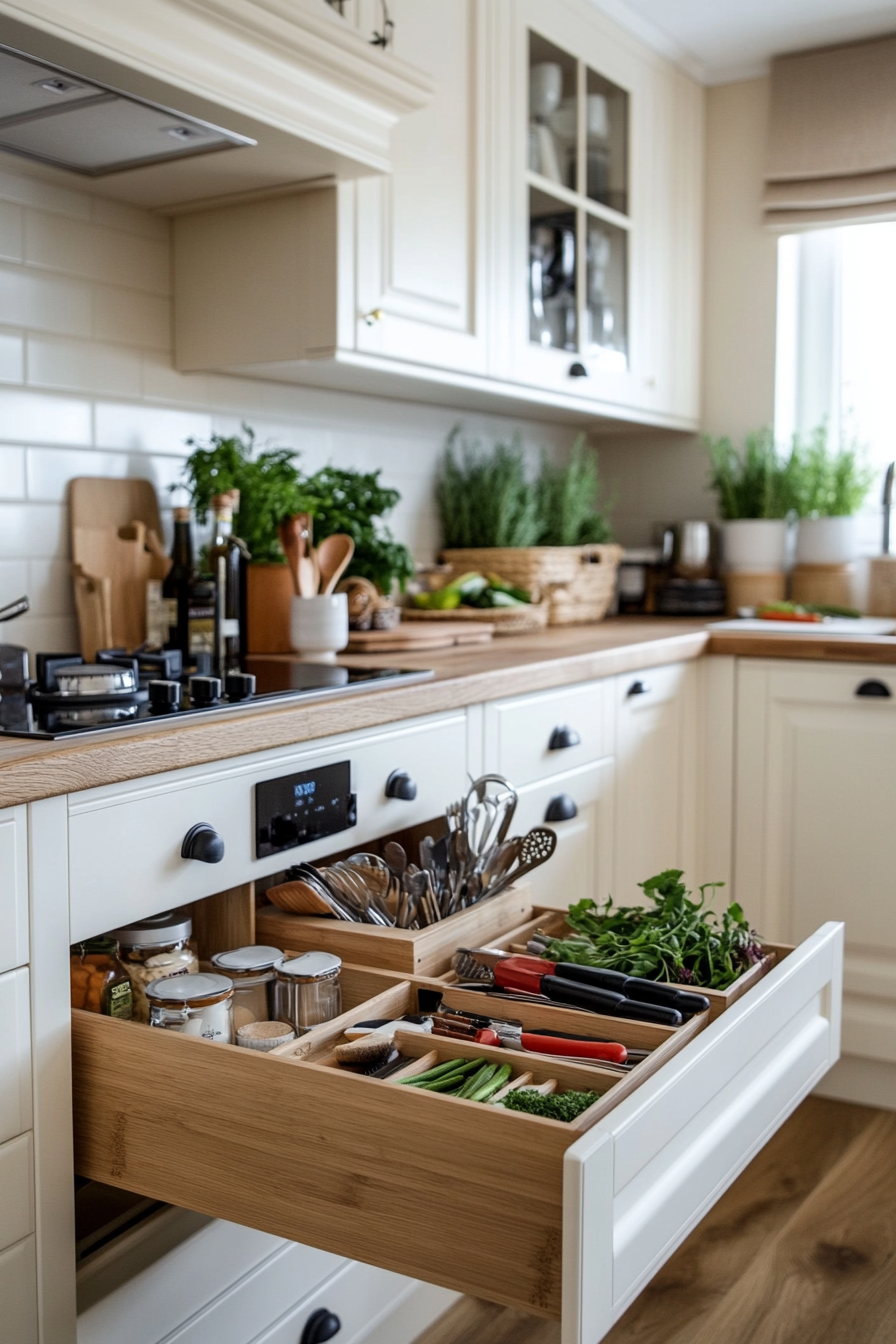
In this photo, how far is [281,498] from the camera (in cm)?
199

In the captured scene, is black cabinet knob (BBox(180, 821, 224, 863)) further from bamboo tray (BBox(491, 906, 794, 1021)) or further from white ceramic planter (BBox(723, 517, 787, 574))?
white ceramic planter (BBox(723, 517, 787, 574))

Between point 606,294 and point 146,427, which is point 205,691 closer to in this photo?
point 146,427

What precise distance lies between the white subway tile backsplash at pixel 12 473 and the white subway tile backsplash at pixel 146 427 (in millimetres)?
154

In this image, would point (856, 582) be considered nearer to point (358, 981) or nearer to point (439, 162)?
point (439, 162)

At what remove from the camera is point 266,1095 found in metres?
0.99

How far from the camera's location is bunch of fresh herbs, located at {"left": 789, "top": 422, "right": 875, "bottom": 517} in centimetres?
314

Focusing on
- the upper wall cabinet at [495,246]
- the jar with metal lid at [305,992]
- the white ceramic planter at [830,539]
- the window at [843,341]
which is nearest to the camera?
the jar with metal lid at [305,992]

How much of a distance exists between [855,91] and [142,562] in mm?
2191

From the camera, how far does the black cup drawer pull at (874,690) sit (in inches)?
96.2

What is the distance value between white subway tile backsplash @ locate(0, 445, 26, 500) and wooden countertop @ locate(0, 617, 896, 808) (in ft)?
1.80

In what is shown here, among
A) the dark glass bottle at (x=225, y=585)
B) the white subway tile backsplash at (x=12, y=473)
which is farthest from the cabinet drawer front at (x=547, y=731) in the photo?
the white subway tile backsplash at (x=12, y=473)

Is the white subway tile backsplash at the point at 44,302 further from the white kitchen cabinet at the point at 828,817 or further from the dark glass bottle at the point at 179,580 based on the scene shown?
the white kitchen cabinet at the point at 828,817

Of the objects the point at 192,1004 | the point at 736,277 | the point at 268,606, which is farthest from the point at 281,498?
the point at 736,277

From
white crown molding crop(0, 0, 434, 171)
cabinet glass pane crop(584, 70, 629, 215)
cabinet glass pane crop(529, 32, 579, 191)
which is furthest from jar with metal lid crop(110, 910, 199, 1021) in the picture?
cabinet glass pane crop(584, 70, 629, 215)
